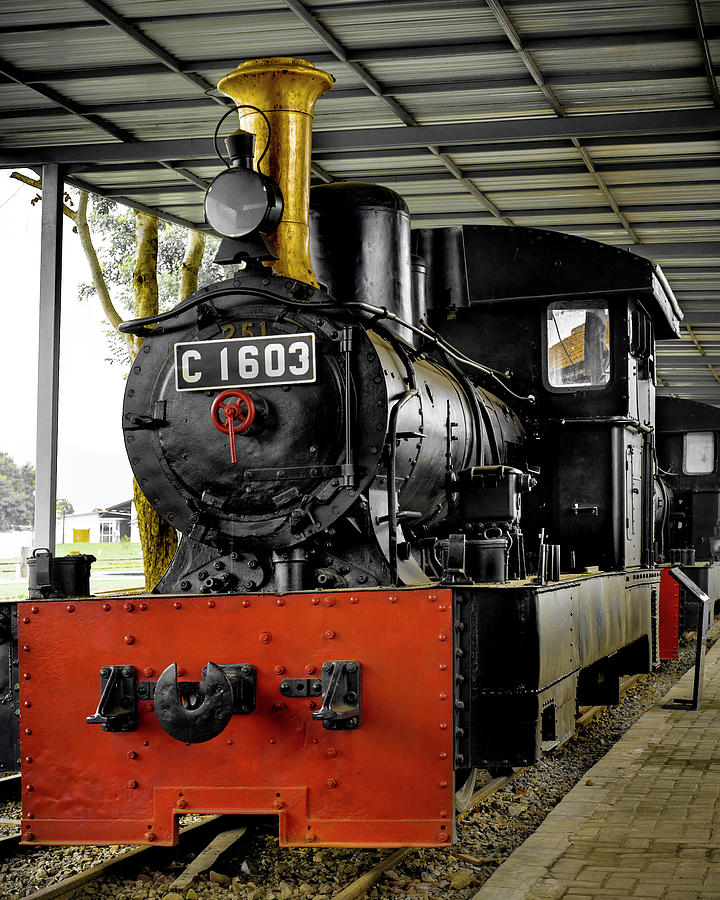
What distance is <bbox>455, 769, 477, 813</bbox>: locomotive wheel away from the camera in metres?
5.02

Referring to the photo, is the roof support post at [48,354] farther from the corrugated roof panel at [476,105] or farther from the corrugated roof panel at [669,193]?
the corrugated roof panel at [669,193]

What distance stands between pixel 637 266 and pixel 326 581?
3552mm

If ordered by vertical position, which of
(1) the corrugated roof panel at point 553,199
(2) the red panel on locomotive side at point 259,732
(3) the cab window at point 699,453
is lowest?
(2) the red panel on locomotive side at point 259,732

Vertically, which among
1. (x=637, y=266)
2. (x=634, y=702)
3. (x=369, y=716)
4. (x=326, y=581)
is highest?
(x=637, y=266)

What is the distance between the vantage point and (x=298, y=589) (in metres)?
4.88

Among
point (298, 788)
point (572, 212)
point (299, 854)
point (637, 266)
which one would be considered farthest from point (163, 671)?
point (572, 212)

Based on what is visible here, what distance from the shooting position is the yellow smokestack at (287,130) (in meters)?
5.34

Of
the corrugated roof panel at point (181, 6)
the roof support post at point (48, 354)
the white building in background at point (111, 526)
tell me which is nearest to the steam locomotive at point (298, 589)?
the corrugated roof panel at point (181, 6)

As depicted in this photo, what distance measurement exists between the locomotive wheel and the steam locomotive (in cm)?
2

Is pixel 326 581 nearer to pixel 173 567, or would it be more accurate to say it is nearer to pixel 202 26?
pixel 173 567

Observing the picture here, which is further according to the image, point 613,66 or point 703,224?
point 703,224

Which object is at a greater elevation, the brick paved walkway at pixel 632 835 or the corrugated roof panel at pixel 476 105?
the corrugated roof panel at pixel 476 105

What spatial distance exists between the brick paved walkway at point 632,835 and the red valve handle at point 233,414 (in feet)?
6.60

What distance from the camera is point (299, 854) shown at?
5051mm
